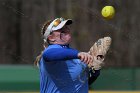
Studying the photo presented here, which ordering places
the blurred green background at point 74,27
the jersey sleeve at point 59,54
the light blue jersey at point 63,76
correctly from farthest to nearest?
the blurred green background at point 74,27 → the light blue jersey at point 63,76 → the jersey sleeve at point 59,54

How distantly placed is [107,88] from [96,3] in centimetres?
548

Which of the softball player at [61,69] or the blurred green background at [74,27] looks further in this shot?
the blurred green background at [74,27]

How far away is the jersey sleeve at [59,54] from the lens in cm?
418

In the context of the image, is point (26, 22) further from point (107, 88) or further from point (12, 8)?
point (107, 88)

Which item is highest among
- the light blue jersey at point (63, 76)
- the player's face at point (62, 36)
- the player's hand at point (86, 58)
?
the player's face at point (62, 36)

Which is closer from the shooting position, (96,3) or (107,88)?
(107,88)

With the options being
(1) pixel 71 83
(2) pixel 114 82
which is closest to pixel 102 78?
(2) pixel 114 82

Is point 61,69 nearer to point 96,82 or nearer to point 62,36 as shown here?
point 62,36

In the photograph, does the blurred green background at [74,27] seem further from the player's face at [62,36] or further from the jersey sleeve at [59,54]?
the jersey sleeve at [59,54]

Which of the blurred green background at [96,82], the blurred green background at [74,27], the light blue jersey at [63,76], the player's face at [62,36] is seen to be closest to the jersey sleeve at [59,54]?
the light blue jersey at [63,76]

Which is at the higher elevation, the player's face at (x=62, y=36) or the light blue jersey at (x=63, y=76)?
the player's face at (x=62, y=36)

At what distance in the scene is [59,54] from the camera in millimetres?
4219

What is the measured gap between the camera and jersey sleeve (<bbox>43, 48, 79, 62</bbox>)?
418 centimetres

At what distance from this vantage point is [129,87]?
10.8 metres
